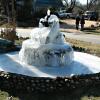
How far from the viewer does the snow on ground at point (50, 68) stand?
454 inches

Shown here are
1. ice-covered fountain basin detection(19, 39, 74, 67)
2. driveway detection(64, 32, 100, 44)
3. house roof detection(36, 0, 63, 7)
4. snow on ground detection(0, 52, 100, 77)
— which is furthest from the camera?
house roof detection(36, 0, 63, 7)

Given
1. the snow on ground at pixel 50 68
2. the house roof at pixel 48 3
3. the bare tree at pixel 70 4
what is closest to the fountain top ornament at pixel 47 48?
the snow on ground at pixel 50 68

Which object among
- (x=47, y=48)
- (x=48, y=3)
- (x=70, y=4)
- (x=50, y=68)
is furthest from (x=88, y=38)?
(x=70, y=4)

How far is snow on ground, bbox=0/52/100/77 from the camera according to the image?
11.5 m

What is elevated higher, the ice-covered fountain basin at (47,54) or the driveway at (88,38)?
the ice-covered fountain basin at (47,54)

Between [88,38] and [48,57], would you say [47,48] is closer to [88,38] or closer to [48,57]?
[48,57]

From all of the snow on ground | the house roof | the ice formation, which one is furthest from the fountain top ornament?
the house roof

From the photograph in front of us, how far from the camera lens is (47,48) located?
12.3 m

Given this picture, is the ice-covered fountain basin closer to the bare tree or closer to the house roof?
the house roof

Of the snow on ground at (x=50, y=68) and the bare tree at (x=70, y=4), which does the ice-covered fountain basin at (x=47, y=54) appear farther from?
the bare tree at (x=70, y=4)

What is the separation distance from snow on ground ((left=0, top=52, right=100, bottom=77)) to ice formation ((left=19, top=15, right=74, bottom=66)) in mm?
215

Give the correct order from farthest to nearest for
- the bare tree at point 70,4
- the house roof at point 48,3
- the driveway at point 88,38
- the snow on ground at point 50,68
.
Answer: the bare tree at point 70,4 < the house roof at point 48,3 < the driveway at point 88,38 < the snow on ground at point 50,68

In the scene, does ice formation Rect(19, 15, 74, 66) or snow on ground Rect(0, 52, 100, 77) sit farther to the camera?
ice formation Rect(19, 15, 74, 66)

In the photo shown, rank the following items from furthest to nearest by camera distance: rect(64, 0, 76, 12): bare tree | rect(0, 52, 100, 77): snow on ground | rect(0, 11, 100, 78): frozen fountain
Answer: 1. rect(64, 0, 76, 12): bare tree
2. rect(0, 11, 100, 78): frozen fountain
3. rect(0, 52, 100, 77): snow on ground
